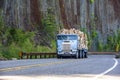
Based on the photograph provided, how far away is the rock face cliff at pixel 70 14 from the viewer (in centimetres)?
6356

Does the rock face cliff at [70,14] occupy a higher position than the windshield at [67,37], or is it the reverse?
the rock face cliff at [70,14]

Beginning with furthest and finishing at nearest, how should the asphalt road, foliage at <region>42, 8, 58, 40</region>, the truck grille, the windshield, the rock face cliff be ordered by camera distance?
foliage at <region>42, 8, 58, 40</region>, the rock face cliff, the windshield, the truck grille, the asphalt road

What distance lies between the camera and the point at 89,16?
283 feet

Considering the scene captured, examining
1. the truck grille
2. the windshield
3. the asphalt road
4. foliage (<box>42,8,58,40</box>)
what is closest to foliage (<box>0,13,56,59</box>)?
foliage (<box>42,8,58,40</box>)

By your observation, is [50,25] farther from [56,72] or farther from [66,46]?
[56,72]

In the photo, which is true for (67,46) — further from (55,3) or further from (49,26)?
(55,3)

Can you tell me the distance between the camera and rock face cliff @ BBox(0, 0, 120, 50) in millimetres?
63562

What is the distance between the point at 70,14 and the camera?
78.4 meters

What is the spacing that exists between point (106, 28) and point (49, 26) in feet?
81.3

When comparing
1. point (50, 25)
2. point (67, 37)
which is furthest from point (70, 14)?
point (67, 37)

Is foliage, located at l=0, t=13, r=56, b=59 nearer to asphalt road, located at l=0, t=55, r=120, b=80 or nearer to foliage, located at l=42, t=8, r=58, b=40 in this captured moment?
foliage, located at l=42, t=8, r=58, b=40

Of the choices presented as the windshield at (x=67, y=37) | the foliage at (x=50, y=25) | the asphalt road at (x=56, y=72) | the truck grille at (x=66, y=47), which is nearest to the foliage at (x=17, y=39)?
the foliage at (x=50, y=25)

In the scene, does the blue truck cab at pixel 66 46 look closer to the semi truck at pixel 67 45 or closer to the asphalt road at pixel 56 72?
the semi truck at pixel 67 45

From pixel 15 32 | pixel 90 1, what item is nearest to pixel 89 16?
pixel 90 1
